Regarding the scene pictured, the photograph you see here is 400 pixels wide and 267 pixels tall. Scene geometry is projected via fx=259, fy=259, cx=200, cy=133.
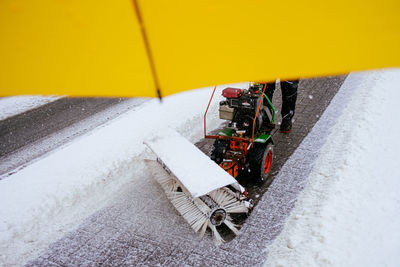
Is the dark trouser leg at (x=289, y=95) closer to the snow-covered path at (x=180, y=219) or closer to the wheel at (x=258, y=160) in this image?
the snow-covered path at (x=180, y=219)

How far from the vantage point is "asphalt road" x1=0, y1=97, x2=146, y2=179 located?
243 inches

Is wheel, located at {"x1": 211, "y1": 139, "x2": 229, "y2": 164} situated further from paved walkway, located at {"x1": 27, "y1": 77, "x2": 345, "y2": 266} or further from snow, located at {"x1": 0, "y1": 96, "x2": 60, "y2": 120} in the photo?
snow, located at {"x1": 0, "y1": 96, "x2": 60, "y2": 120}

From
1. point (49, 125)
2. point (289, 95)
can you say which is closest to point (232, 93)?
point (289, 95)

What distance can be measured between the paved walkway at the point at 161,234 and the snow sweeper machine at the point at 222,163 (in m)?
0.22

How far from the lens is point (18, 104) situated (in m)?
9.72

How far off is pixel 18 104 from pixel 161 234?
9176mm

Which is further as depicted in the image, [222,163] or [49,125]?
[49,125]

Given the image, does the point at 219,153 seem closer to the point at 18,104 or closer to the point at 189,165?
the point at 189,165

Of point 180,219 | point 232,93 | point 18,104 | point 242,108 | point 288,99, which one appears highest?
point 232,93

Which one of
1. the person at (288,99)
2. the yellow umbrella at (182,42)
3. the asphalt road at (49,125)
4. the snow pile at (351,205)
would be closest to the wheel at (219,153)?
the snow pile at (351,205)

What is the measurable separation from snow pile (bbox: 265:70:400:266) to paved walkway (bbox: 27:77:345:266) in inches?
8.1

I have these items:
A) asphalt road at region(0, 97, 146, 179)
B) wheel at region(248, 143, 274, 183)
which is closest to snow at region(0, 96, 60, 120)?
asphalt road at region(0, 97, 146, 179)

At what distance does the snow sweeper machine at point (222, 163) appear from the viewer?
3213mm

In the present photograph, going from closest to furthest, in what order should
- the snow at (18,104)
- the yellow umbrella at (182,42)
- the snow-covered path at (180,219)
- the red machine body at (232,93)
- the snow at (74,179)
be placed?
the yellow umbrella at (182,42) < the snow-covered path at (180,219) < the snow at (74,179) < the red machine body at (232,93) < the snow at (18,104)
